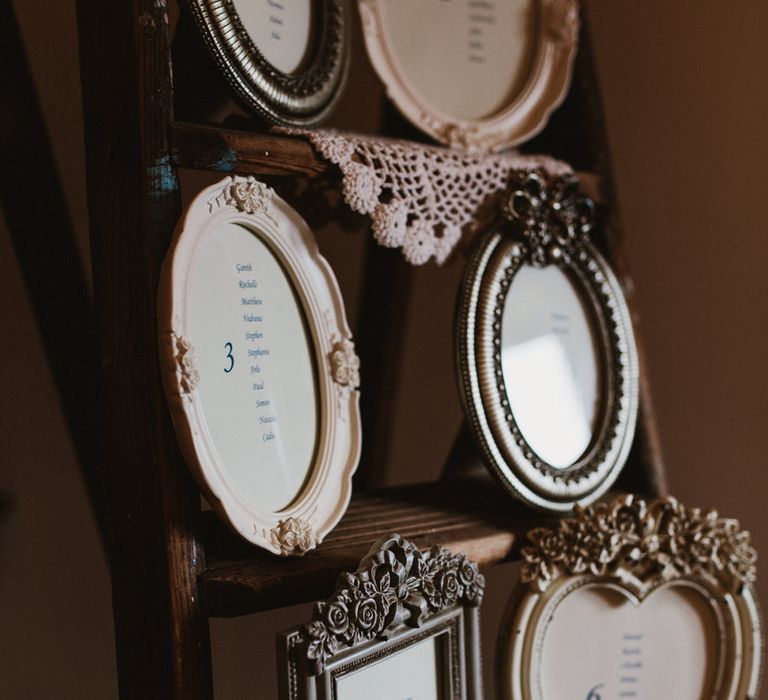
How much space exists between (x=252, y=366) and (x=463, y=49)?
453 millimetres

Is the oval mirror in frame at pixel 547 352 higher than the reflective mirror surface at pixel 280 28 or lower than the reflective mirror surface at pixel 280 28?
lower

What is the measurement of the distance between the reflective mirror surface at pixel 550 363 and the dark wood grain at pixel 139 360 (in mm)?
365

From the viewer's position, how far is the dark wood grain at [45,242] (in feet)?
2.61

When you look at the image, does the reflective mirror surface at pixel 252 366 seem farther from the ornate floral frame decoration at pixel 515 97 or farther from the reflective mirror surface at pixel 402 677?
the ornate floral frame decoration at pixel 515 97

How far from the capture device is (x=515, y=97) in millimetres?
978

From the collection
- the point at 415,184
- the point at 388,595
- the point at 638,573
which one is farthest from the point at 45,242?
the point at 638,573

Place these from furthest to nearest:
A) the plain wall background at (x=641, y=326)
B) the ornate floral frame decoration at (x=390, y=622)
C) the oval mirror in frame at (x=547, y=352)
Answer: the plain wall background at (x=641, y=326), the oval mirror in frame at (x=547, y=352), the ornate floral frame decoration at (x=390, y=622)

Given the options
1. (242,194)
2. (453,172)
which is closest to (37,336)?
(242,194)

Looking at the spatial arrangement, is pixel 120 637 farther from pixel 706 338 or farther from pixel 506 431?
pixel 706 338

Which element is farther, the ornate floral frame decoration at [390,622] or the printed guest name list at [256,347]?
the printed guest name list at [256,347]

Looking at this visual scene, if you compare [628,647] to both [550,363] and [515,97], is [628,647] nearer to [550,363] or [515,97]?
[550,363]

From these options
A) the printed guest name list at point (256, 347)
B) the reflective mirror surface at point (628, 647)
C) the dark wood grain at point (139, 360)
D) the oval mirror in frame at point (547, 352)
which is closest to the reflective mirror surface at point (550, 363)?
the oval mirror in frame at point (547, 352)

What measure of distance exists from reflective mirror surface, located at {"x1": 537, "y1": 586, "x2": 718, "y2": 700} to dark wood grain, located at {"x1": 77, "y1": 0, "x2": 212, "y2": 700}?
1.13 feet

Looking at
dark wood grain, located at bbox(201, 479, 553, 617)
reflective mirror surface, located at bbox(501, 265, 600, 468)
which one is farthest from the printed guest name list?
reflective mirror surface, located at bbox(501, 265, 600, 468)
